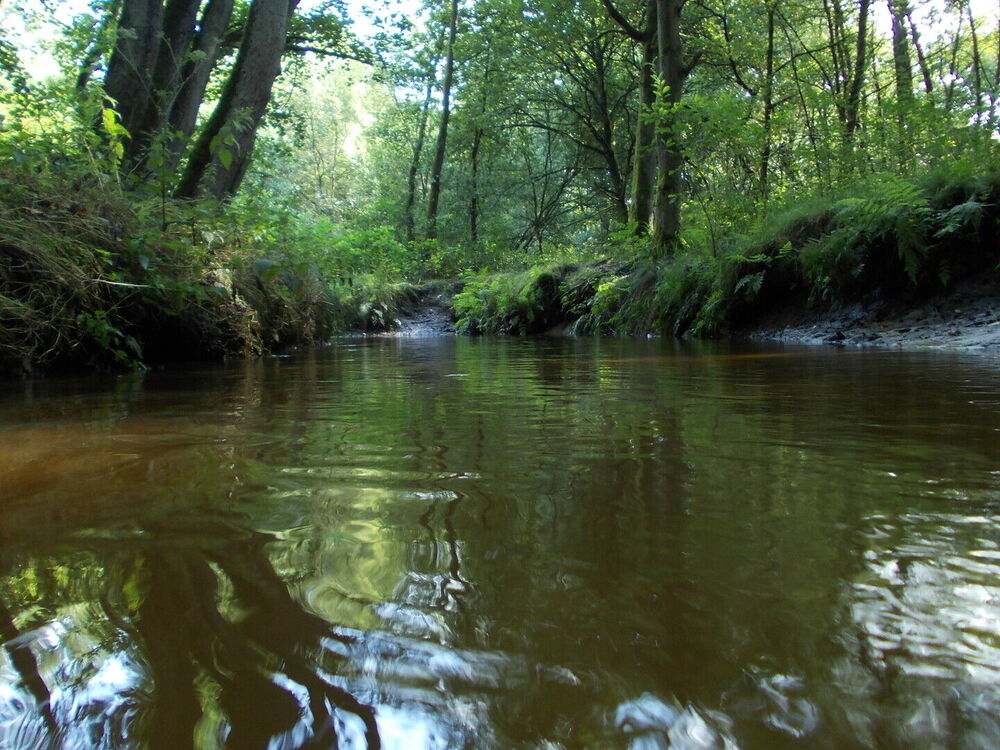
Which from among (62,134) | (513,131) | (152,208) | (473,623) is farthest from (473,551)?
(513,131)

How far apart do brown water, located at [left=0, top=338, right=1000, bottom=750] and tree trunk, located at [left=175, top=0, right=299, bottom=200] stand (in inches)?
248

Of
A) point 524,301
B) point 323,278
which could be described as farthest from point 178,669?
point 524,301

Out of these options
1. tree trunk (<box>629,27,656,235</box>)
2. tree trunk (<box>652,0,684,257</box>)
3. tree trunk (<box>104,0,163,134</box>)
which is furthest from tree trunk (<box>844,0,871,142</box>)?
tree trunk (<box>104,0,163,134</box>)

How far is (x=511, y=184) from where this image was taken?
20203 millimetres

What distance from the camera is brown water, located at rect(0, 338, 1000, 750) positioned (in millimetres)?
563

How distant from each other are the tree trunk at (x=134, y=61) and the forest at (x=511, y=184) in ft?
0.09

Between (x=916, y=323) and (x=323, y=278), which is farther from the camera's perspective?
(x=323, y=278)

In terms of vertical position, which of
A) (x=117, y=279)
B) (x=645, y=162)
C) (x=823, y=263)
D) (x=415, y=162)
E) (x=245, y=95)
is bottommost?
(x=117, y=279)

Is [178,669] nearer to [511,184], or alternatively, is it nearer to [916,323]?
[916,323]

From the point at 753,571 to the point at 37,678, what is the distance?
802 mm

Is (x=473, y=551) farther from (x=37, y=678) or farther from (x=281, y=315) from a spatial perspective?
(x=281, y=315)

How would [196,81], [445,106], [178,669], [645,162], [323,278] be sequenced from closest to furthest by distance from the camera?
[178,669]
[196,81]
[323,278]
[645,162]
[445,106]

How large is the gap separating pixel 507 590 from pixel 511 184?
20.3 metres

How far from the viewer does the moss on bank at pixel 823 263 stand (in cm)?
627
